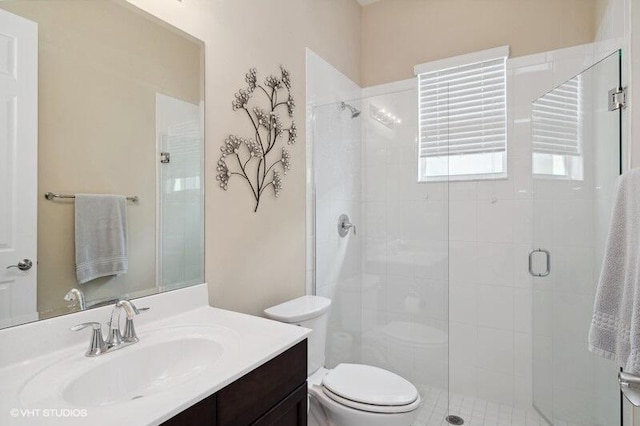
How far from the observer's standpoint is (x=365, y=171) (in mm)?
2340

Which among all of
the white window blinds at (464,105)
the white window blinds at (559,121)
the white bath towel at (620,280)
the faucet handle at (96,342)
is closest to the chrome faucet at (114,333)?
the faucet handle at (96,342)

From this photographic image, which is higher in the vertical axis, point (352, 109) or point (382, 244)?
point (352, 109)

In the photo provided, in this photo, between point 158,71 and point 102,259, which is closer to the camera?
point 102,259

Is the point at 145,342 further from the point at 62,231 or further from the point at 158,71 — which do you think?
the point at 158,71

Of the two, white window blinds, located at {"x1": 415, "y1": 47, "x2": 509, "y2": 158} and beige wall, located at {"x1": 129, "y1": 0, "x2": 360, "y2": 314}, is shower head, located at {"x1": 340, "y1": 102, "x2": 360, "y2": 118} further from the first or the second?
white window blinds, located at {"x1": 415, "y1": 47, "x2": 509, "y2": 158}

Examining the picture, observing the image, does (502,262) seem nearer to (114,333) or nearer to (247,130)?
(247,130)

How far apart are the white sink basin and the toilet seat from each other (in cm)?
70

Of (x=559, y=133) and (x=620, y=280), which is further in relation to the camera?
(x=559, y=133)

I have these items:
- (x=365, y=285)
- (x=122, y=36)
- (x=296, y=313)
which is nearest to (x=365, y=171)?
(x=365, y=285)

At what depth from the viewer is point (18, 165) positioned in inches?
38.3

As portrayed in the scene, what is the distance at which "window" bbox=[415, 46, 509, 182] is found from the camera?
236 cm

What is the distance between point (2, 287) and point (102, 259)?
27 cm

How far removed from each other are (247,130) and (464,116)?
1.64m

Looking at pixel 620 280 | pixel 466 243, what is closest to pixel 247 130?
pixel 620 280
